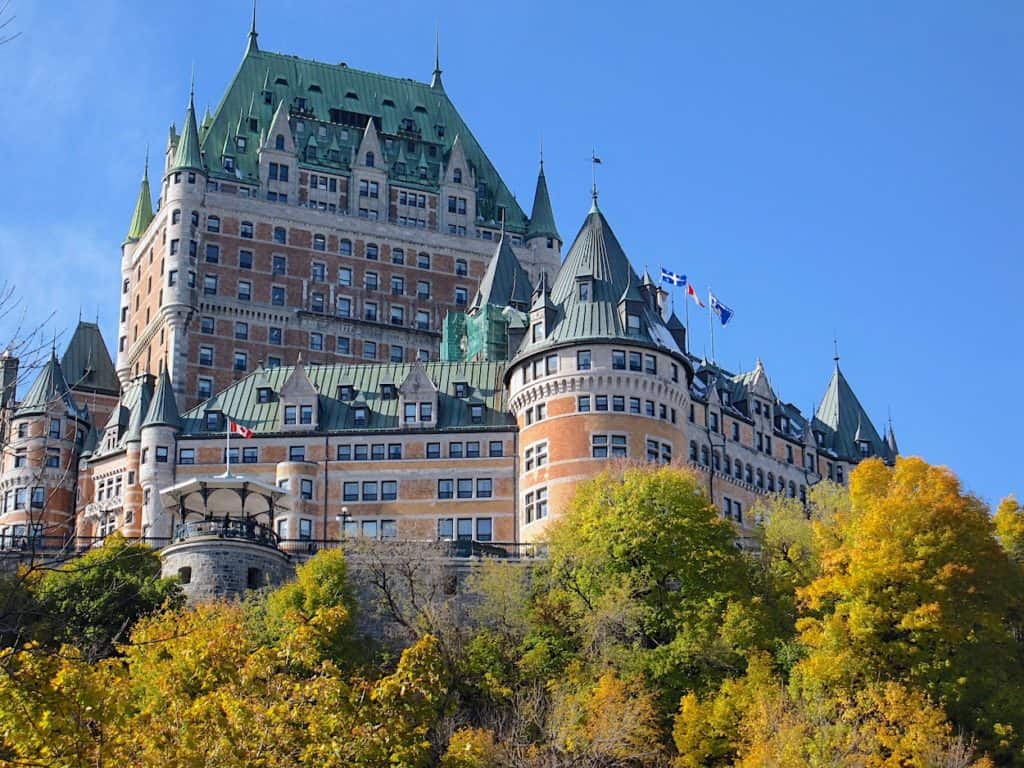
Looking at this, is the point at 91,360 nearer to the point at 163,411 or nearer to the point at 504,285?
the point at 163,411

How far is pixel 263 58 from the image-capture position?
154 metres

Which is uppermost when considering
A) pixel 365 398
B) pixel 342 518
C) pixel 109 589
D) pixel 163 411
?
pixel 365 398

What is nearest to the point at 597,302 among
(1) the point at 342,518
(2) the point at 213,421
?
(1) the point at 342,518

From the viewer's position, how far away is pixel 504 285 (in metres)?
127

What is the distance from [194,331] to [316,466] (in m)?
32.5

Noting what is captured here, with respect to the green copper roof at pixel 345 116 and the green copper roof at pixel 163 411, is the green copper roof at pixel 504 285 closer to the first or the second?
the green copper roof at pixel 345 116

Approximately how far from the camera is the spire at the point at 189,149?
141000 millimetres

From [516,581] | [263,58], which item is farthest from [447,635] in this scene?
[263,58]

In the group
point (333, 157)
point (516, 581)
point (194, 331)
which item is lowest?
point (516, 581)

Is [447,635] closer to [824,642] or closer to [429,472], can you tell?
[824,642]

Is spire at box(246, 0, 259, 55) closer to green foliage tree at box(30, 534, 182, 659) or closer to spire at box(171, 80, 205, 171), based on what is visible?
spire at box(171, 80, 205, 171)

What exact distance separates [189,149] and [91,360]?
17.8 meters

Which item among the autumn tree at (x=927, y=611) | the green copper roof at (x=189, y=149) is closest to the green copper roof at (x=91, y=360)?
the green copper roof at (x=189, y=149)

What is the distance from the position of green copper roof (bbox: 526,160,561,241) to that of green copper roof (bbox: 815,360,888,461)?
2924 cm
